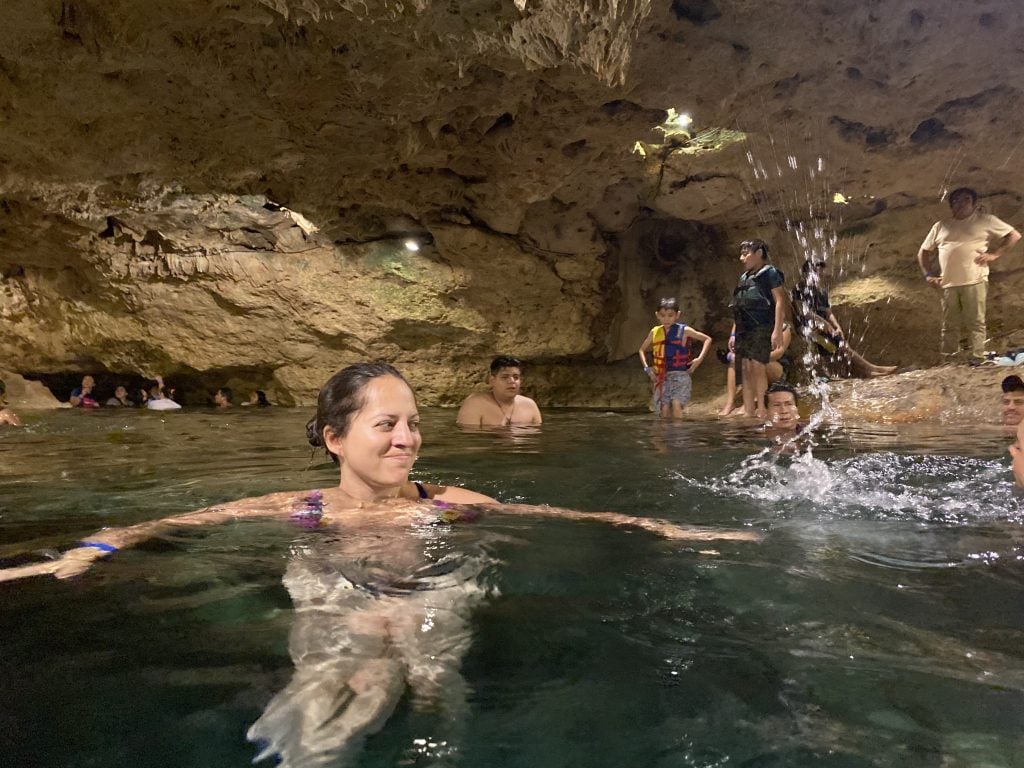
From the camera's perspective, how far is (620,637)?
1.74 m

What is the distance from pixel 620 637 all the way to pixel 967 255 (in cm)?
846

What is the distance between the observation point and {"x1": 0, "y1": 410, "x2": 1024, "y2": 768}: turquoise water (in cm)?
126

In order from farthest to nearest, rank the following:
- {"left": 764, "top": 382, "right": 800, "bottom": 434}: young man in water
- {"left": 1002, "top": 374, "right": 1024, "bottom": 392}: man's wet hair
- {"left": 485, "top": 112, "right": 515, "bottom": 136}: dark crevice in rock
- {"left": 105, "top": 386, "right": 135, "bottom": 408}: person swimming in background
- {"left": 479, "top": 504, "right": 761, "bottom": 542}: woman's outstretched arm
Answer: {"left": 105, "top": 386, "right": 135, "bottom": 408}: person swimming in background → {"left": 485, "top": 112, "right": 515, "bottom": 136}: dark crevice in rock → {"left": 764, "top": 382, "right": 800, "bottom": 434}: young man in water → {"left": 1002, "top": 374, "right": 1024, "bottom": 392}: man's wet hair → {"left": 479, "top": 504, "right": 761, "bottom": 542}: woman's outstretched arm

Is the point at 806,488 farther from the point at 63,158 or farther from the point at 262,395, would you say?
the point at 262,395

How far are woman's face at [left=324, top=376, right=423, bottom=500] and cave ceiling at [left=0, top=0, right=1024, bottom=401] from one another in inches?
141

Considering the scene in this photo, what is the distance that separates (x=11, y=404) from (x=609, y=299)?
36.2ft

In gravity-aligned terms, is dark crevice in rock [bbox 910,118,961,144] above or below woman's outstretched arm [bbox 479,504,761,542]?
above

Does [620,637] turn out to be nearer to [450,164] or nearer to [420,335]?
[450,164]

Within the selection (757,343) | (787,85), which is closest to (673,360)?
(757,343)

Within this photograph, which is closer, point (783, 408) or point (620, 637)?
point (620, 637)

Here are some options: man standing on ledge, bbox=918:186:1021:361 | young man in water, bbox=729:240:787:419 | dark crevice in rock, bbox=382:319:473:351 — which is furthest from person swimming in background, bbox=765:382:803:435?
dark crevice in rock, bbox=382:319:473:351

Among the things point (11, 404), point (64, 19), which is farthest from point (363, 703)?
point (11, 404)

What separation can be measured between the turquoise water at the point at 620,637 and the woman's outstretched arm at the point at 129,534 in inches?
2.4

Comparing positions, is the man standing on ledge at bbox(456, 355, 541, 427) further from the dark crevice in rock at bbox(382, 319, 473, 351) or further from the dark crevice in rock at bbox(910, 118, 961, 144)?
the dark crevice in rock at bbox(910, 118, 961, 144)
